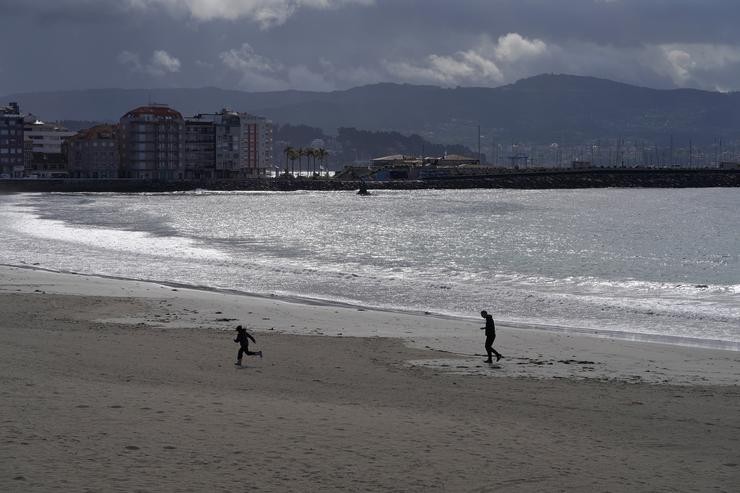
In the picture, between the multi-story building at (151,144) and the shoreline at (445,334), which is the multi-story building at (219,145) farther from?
the shoreline at (445,334)

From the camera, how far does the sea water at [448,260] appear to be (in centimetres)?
2905

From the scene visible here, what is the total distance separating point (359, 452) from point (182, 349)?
339 inches

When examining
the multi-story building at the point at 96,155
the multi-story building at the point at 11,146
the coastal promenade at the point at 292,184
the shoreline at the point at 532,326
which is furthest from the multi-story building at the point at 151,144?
the shoreline at the point at 532,326

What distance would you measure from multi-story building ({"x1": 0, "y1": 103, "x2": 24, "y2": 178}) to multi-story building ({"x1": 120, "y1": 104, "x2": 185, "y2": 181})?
61.2 feet

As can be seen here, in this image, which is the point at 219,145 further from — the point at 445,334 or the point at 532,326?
the point at 445,334

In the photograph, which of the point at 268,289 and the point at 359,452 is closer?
the point at 359,452

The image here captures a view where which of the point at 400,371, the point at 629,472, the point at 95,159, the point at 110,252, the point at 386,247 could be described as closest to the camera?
the point at 629,472

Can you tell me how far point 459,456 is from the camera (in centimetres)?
1159

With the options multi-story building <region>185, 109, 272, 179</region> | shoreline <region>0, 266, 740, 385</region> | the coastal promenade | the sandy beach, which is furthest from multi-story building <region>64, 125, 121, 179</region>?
the sandy beach

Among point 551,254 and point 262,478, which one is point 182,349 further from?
point 551,254

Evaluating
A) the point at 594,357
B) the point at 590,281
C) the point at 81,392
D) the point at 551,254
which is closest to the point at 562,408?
the point at 594,357

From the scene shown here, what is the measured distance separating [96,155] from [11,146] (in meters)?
15.7

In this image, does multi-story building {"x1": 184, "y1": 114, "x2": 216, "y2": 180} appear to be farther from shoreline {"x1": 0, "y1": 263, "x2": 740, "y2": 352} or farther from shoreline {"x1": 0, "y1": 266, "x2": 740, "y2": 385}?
shoreline {"x1": 0, "y1": 266, "x2": 740, "y2": 385}

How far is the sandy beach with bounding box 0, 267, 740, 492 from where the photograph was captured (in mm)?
10719
